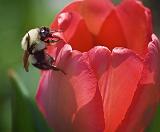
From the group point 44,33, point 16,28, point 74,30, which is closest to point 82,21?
point 74,30

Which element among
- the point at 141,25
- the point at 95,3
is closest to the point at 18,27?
the point at 95,3

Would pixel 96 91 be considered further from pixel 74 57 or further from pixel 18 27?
pixel 18 27

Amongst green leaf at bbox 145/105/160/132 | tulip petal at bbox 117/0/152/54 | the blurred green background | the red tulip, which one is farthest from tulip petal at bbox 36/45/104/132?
the blurred green background

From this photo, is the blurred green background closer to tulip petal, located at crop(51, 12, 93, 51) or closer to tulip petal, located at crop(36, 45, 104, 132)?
tulip petal, located at crop(51, 12, 93, 51)

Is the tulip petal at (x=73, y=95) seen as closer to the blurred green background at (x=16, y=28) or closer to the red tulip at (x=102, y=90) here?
the red tulip at (x=102, y=90)

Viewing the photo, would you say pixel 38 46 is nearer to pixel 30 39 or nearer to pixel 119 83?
pixel 30 39

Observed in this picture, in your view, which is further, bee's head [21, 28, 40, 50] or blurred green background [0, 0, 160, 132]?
blurred green background [0, 0, 160, 132]
